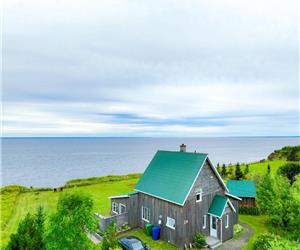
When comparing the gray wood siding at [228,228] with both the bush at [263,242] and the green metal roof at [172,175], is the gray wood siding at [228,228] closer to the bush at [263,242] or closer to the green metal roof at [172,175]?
the bush at [263,242]

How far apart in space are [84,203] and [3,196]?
1297 inches

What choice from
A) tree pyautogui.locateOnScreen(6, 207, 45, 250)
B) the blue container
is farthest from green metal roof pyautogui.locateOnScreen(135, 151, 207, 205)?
tree pyautogui.locateOnScreen(6, 207, 45, 250)

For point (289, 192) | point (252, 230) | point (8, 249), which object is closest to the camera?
point (8, 249)

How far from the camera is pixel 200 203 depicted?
22.4 m

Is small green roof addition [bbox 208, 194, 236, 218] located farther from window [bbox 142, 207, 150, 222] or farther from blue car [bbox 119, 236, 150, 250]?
blue car [bbox 119, 236, 150, 250]

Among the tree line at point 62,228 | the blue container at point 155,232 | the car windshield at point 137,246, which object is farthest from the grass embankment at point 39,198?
the tree line at point 62,228

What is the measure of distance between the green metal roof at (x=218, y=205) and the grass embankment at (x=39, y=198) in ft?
44.0

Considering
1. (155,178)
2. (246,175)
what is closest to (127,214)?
(155,178)

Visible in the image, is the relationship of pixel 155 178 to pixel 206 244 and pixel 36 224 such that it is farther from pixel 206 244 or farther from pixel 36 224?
pixel 36 224

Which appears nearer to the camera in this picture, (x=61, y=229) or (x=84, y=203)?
(x=61, y=229)

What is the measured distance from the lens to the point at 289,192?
2273 cm

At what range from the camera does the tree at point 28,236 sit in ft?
42.4

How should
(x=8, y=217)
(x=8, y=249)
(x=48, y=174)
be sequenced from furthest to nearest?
(x=48, y=174) < (x=8, y=217) < (x=8, y=249)

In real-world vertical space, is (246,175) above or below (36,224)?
below
